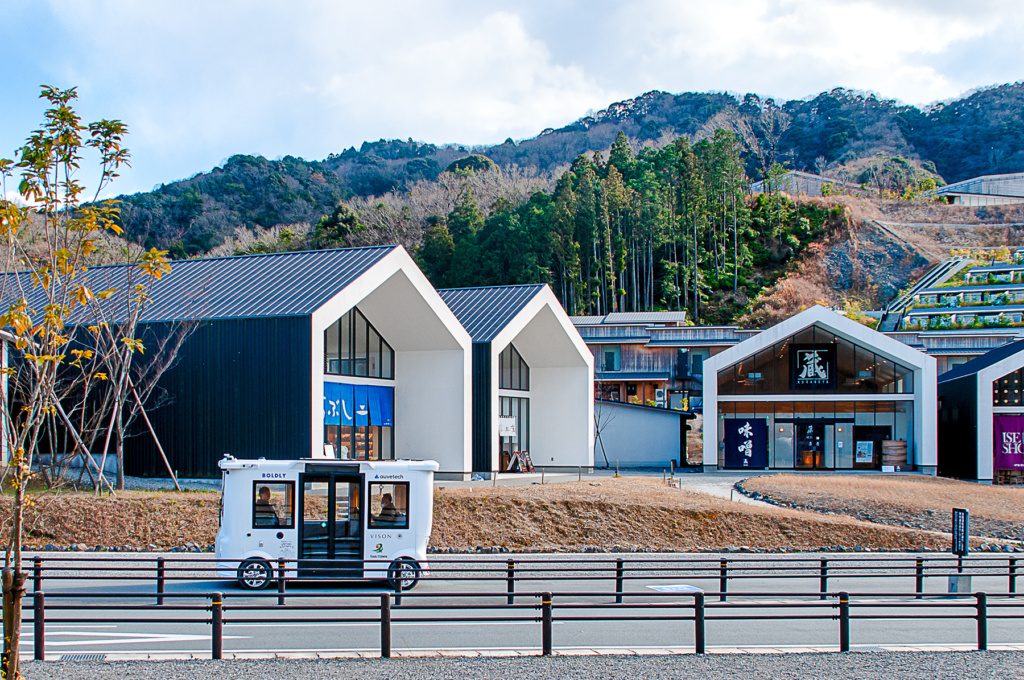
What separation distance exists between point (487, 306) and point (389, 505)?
2294 cm

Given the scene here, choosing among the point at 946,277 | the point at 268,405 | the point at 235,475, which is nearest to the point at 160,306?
the point at 268,405

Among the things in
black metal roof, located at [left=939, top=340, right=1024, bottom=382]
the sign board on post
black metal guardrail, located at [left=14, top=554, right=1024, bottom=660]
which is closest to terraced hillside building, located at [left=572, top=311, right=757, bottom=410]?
black metal roof, located at [left=939, top=340, right=1024, bottom=382]

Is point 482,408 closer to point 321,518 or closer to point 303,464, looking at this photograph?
point 321,518

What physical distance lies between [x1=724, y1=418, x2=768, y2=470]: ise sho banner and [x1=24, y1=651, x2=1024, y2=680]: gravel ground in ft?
115

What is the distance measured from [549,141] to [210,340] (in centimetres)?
13917

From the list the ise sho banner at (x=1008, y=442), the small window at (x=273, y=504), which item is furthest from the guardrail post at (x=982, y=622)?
the ise sho banner at (x=1008, y=442)

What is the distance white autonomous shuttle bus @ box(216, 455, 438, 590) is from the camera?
18109 millimetres

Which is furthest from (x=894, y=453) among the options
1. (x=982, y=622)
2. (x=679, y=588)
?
(x=982, y=622)

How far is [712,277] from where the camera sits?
83.2 m

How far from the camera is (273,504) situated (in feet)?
60.0

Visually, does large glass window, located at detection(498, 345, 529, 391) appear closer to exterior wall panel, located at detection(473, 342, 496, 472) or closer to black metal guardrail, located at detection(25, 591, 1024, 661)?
exterior wall panel, located at detection(473, 342, 496, 472)

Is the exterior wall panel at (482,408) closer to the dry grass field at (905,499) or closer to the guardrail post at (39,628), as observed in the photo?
the dry grass field at (905,499)

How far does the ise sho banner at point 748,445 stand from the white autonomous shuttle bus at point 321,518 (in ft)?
101

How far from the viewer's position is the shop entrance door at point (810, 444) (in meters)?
47.3
